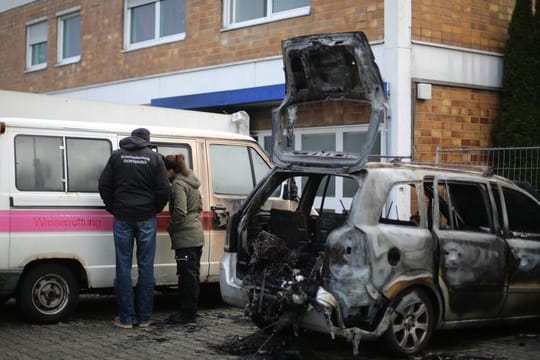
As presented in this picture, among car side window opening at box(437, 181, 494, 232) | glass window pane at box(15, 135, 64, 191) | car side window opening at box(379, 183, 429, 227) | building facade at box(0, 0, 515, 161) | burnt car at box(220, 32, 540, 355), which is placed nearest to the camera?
burnt car at box(220, 32, 540, 355)

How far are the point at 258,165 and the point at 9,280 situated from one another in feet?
10.3

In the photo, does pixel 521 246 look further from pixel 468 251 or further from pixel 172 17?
pixel 172 17

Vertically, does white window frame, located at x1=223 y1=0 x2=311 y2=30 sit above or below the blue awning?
above

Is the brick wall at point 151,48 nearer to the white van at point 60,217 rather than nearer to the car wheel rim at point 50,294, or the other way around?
the white van at point 60,217

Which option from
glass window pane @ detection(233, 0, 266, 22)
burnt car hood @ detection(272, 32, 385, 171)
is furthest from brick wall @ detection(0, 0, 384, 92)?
burnt car hood @ detection(272, 32, 385, 171)

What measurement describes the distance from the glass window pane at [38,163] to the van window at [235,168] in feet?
5.73

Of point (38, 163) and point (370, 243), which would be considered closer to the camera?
point (370, 243)

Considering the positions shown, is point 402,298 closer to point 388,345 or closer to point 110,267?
point 388,345

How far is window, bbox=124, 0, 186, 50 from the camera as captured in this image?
15.7 metres

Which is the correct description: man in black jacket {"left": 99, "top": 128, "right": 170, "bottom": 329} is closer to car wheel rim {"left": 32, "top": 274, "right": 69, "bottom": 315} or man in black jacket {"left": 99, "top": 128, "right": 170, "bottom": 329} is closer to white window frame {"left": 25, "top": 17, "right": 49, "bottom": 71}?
car wheel rim {"left": 32, "top": 274, "right": 69, "bottom": 315}

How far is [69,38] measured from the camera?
1886 centimetres

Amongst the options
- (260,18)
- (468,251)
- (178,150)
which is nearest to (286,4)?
(260,18)

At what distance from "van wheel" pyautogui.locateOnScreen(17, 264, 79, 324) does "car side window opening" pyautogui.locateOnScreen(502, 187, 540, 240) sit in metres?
4.37

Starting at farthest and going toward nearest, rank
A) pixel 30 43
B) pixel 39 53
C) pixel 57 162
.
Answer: pixel 30 43 → pixel 39 53 → pixel 57 162
